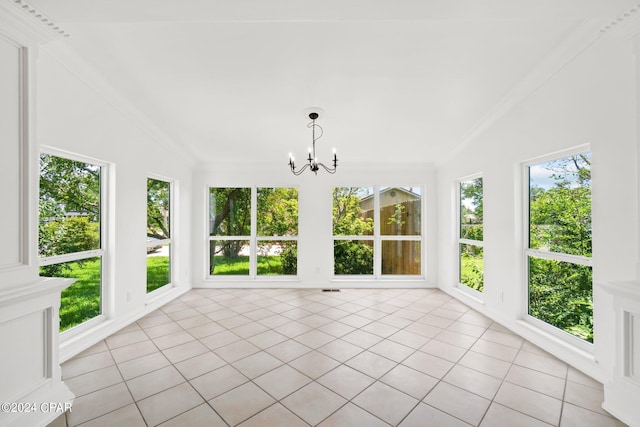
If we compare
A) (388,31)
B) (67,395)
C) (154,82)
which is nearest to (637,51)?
(388,31)

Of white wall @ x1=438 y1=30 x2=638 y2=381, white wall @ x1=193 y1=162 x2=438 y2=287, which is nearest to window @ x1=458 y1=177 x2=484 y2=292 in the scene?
white wall @ x1=438 y1=30 x2=638 y2=381

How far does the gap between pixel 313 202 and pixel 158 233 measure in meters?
2.61

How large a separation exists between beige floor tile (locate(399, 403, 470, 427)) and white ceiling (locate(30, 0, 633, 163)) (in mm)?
2503

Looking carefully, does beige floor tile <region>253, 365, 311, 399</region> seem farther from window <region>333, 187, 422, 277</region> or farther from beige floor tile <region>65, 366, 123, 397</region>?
window <region>333, 187, 422, 277</region>

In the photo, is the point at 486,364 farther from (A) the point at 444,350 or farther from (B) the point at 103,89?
(B) the point at 103,89

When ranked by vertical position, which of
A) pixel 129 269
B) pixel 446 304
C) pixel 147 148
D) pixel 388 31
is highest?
pixel 388 31

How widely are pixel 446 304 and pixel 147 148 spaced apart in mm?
4805

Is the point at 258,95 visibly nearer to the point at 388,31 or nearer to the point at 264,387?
the point at 388,31

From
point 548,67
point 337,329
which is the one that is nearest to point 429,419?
point 337,329

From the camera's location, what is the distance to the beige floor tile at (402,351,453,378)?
2373 mm

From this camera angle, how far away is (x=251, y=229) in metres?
5.36

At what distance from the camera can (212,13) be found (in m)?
1.62

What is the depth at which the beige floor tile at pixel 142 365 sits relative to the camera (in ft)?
7.73

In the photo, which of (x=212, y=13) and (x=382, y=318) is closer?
(x=212, y=13)
